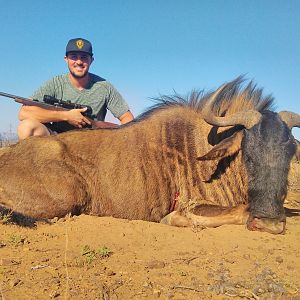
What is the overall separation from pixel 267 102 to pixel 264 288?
11.3 feet

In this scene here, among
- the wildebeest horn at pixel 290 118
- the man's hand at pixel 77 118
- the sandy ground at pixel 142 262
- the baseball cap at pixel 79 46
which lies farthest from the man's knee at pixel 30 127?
the wildebeest horn at pixel 290 118

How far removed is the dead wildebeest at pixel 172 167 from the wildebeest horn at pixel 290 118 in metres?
0.01

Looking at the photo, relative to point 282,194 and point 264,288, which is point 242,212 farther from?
point 264,288

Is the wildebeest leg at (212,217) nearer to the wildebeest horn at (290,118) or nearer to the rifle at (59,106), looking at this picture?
the wildebeest horn at (290,118)

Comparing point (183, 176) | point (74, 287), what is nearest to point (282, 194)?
point (183, 176)

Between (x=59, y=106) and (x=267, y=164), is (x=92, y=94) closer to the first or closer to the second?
(x=59, y=106)

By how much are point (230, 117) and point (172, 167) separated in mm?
996

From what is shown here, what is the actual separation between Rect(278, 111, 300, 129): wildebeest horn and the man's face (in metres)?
3.81

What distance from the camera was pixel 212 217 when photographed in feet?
15.6

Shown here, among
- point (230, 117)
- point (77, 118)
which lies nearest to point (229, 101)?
point (230, 117)

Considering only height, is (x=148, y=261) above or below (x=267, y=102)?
below

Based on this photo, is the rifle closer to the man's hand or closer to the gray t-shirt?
the man's hand

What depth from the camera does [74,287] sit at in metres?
2.49

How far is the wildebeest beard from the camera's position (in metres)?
4.39
